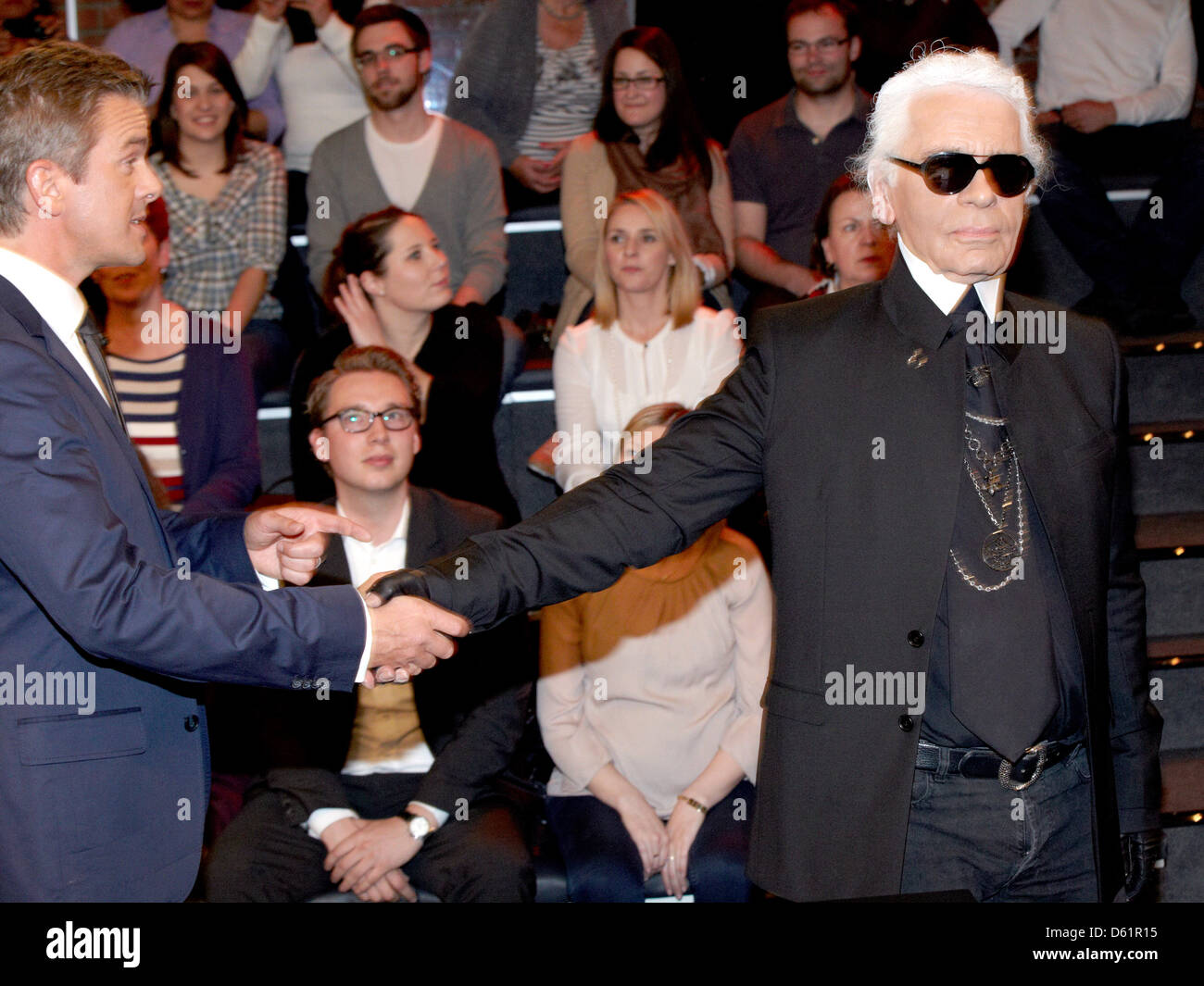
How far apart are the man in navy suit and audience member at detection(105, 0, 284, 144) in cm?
309

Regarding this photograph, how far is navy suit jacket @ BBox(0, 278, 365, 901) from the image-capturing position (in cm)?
175

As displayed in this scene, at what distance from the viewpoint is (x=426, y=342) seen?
4.00 metres

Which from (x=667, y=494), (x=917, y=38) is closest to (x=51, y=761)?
(x=667, y=494)

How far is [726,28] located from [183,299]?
8.46ft

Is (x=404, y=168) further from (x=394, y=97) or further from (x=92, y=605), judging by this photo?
(x=92, y=605)

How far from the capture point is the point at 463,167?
445 cm

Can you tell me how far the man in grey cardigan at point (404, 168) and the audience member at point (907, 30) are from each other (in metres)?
1.68

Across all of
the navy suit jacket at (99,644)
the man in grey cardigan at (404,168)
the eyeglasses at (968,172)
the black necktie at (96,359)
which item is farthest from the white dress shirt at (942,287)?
the man in grey cardigan at (404,168)

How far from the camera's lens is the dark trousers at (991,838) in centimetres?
181

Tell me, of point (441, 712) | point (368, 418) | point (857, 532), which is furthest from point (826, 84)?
point (857, 532)

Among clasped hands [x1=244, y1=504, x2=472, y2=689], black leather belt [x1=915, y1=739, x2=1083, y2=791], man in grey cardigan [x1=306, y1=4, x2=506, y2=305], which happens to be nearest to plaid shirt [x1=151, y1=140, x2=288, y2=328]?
man in grey cardigan [x1=306, y1=4, x2=506, y2=305]

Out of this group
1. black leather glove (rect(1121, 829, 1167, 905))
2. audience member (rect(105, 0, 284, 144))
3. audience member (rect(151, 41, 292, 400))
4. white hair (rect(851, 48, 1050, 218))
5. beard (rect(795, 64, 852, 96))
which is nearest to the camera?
white hair (rect(851, 48, 1050, 218))

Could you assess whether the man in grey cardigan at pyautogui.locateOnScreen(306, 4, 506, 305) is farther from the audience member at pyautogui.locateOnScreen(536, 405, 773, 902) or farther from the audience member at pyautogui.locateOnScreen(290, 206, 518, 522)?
the audience member at pyautogui.locateOnScreen(536, 405, 773, 902)

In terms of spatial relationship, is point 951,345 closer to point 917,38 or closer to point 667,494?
point 667,494
